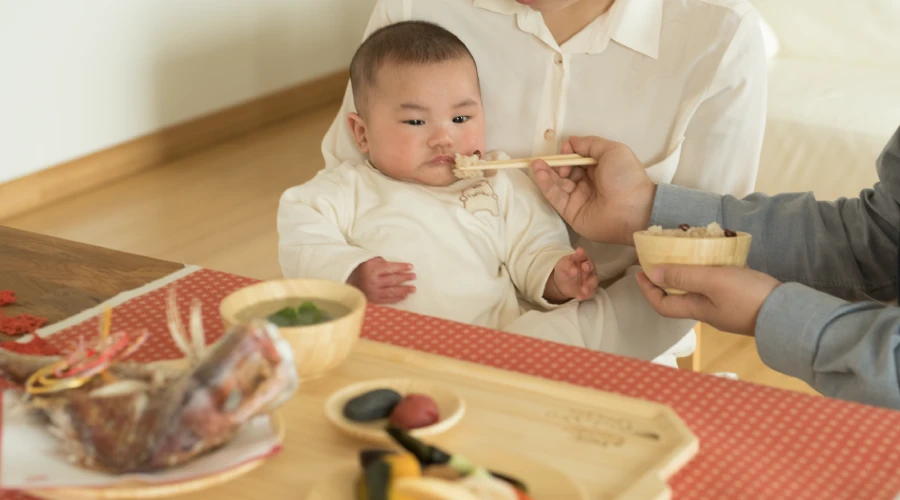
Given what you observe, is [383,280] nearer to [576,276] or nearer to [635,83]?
[576,276]

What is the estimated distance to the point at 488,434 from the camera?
0.78 meters

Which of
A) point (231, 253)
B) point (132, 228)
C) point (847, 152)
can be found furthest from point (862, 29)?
point (132, 228)

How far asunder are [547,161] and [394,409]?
779mm

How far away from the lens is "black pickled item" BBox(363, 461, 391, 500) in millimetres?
616

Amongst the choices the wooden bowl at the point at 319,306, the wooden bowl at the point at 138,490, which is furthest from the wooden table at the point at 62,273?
the wooden bowl at the point at 138,490

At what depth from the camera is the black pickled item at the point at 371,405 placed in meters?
0.77

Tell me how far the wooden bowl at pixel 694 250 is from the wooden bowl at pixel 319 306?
0.44 metres

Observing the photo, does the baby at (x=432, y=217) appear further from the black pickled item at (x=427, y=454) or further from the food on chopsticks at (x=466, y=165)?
the black pickled item at (x=427, y=454)


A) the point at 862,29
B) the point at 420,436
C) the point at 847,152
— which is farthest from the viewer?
the point at 862,29

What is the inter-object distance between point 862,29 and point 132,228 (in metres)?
2.28

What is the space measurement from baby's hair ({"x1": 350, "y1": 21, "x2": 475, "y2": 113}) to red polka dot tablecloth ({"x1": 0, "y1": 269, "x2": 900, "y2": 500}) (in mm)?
623

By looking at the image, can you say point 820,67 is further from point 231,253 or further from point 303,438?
point 303,438

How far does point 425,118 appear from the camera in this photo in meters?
1.55

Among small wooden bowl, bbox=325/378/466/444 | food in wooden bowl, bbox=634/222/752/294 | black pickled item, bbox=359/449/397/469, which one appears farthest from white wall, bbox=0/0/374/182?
black pickled item, bbox=359/449/397/469
